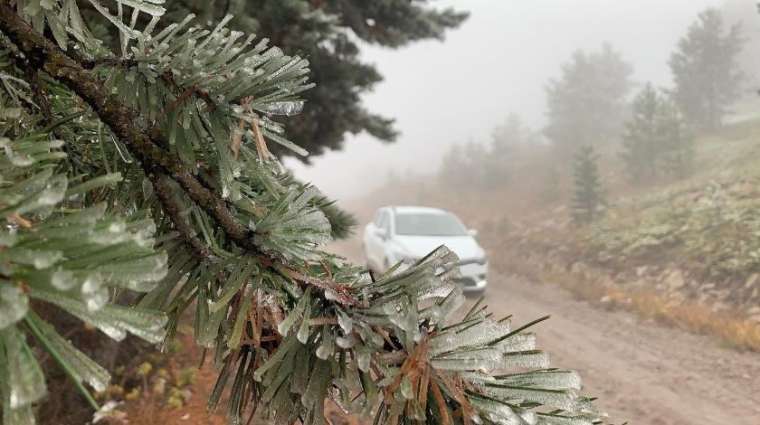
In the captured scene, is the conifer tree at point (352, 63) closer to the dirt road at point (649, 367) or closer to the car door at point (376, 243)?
the car door at point (376, 243)

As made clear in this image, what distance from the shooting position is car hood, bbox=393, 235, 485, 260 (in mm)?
9809

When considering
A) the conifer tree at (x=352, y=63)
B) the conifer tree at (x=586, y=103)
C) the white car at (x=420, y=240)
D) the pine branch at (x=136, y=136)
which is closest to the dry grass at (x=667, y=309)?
the white car at (x=420, y=240)

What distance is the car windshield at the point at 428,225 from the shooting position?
11.1m

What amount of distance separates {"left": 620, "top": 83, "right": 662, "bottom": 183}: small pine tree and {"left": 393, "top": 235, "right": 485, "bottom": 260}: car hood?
12.8 metres

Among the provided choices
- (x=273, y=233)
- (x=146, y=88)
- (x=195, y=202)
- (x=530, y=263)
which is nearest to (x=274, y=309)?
(x=273, y=233)

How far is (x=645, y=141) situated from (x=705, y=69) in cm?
1255

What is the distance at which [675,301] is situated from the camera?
9508mm

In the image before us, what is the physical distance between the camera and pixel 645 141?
20031 mm

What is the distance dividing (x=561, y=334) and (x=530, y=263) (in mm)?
6827

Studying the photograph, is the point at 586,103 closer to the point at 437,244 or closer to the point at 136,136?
the point at 437,244

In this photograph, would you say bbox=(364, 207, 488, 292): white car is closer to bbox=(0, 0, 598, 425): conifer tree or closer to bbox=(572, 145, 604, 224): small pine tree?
bbox=(572, 145, 604, 224): small pine tree

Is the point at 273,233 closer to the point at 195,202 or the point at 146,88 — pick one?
the point at 195,202

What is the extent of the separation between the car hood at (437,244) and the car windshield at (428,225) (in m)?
0.26

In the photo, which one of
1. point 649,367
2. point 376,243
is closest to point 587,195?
point 376,243
